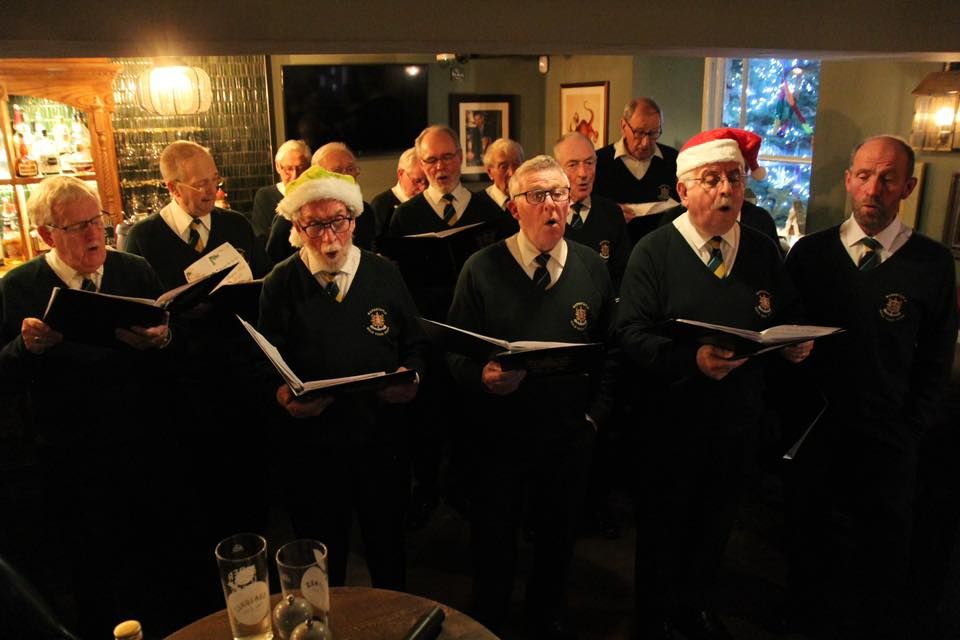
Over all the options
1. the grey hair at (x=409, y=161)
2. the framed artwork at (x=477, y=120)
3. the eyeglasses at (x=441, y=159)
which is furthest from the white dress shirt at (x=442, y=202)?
the framed artwork at (x=477, y=120)

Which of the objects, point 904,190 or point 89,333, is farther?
point 904,190

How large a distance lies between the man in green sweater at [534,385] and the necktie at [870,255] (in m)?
0.76

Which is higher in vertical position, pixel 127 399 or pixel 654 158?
pixel 654 158

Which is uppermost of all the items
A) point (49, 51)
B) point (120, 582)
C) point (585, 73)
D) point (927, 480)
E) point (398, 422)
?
point (585, 73)

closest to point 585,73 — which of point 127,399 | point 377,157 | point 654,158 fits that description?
point 377,157

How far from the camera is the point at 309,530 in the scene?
2219 mm

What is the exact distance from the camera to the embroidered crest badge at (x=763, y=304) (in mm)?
2189

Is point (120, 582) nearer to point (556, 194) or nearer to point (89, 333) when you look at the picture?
point (89, 333)

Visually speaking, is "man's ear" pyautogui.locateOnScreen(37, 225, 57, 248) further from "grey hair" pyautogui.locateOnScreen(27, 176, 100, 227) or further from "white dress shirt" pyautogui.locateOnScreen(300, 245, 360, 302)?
"white dress shirt" pyautogui.locateOnScreen(300, 245, 360, 302)

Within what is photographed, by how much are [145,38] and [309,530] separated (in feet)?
4.67

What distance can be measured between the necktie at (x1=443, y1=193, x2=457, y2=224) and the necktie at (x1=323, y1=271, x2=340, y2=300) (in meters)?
1.24

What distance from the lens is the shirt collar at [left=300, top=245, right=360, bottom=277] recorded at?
2.15 metres

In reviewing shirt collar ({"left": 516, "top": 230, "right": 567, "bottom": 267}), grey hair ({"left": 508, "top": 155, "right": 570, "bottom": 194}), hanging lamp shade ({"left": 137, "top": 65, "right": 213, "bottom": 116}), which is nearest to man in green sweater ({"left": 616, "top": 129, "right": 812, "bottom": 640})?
shirt collar ({"left": 516, "top": 230, "right": 567, "bottom": 267})

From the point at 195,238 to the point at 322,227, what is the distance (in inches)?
34.3
